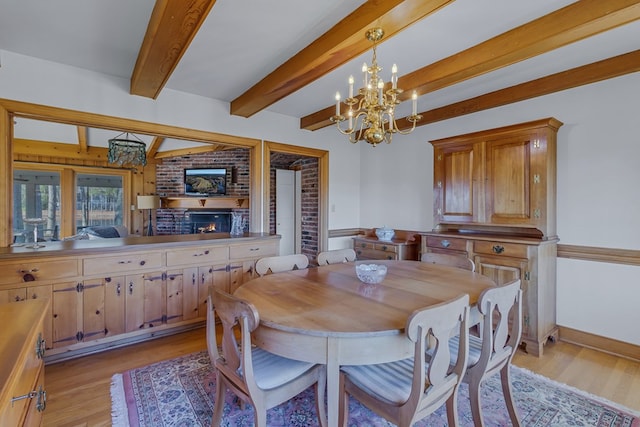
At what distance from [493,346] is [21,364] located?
6.26 feet

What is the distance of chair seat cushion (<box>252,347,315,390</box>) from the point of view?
142 cm

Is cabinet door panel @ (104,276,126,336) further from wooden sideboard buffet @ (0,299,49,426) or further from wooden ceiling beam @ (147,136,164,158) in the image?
wooden ceiling beam @ (147,136,164,158)

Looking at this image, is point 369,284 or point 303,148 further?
point 303,148

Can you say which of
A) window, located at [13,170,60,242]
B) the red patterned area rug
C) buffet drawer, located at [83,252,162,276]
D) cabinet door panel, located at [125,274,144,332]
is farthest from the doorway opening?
window, located at [13,170,60,242]

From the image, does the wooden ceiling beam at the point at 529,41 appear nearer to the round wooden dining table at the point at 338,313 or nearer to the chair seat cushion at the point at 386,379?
the round wooden dining table at the point at 338,313

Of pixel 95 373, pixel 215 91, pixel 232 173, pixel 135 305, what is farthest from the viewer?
pixel 232 173

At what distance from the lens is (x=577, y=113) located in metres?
2.81

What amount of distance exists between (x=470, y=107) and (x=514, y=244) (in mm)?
1612

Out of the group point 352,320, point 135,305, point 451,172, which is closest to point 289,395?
point 352,320

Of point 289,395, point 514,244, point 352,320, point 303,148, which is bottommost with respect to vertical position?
point 289,395

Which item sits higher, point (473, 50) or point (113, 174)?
point (473, 50)

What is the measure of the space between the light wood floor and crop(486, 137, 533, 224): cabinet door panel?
48.3 inches

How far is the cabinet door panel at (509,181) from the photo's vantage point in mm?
2842

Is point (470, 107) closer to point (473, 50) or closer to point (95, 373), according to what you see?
point (473, 50)
